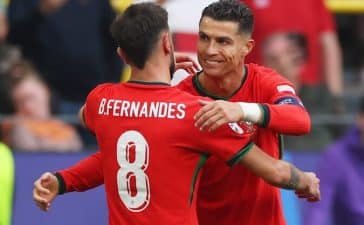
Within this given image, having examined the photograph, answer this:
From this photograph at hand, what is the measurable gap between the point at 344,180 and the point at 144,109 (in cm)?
349

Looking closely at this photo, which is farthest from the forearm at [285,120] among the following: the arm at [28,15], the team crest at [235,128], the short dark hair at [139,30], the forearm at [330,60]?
the arm at [28,15]

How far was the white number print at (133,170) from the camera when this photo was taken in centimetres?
647

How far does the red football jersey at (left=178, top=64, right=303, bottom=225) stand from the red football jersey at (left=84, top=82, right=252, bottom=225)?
0.28 metres

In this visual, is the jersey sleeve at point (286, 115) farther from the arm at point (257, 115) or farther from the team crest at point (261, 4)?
the team crest at point (261, 4)

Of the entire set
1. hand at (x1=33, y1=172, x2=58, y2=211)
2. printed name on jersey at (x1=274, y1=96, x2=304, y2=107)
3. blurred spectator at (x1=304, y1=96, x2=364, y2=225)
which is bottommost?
blurred spectator at (x1=304, y1=96, x2=364, y2=225)

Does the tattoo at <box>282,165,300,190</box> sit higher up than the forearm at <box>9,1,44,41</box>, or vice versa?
the forearm at <box>9,1,44,41</box>

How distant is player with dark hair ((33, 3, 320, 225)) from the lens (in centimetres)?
641

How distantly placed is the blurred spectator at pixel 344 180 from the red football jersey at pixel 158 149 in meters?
3.17

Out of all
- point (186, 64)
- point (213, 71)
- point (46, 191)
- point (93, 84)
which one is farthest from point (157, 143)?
point (93, 84)

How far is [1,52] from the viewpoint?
1116cm

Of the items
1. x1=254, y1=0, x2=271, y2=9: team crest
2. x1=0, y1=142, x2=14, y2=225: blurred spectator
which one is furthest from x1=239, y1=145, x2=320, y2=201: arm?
x1=254, y1=0, x2=271, y2=9: team crest

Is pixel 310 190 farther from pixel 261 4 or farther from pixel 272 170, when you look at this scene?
pixel 261 4

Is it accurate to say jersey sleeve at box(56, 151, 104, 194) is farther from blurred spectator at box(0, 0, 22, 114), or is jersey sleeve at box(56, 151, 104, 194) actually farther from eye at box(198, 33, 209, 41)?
blurred spectator at box(0, 0, 22, 114)

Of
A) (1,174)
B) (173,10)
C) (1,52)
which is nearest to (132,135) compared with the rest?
(1,174)
